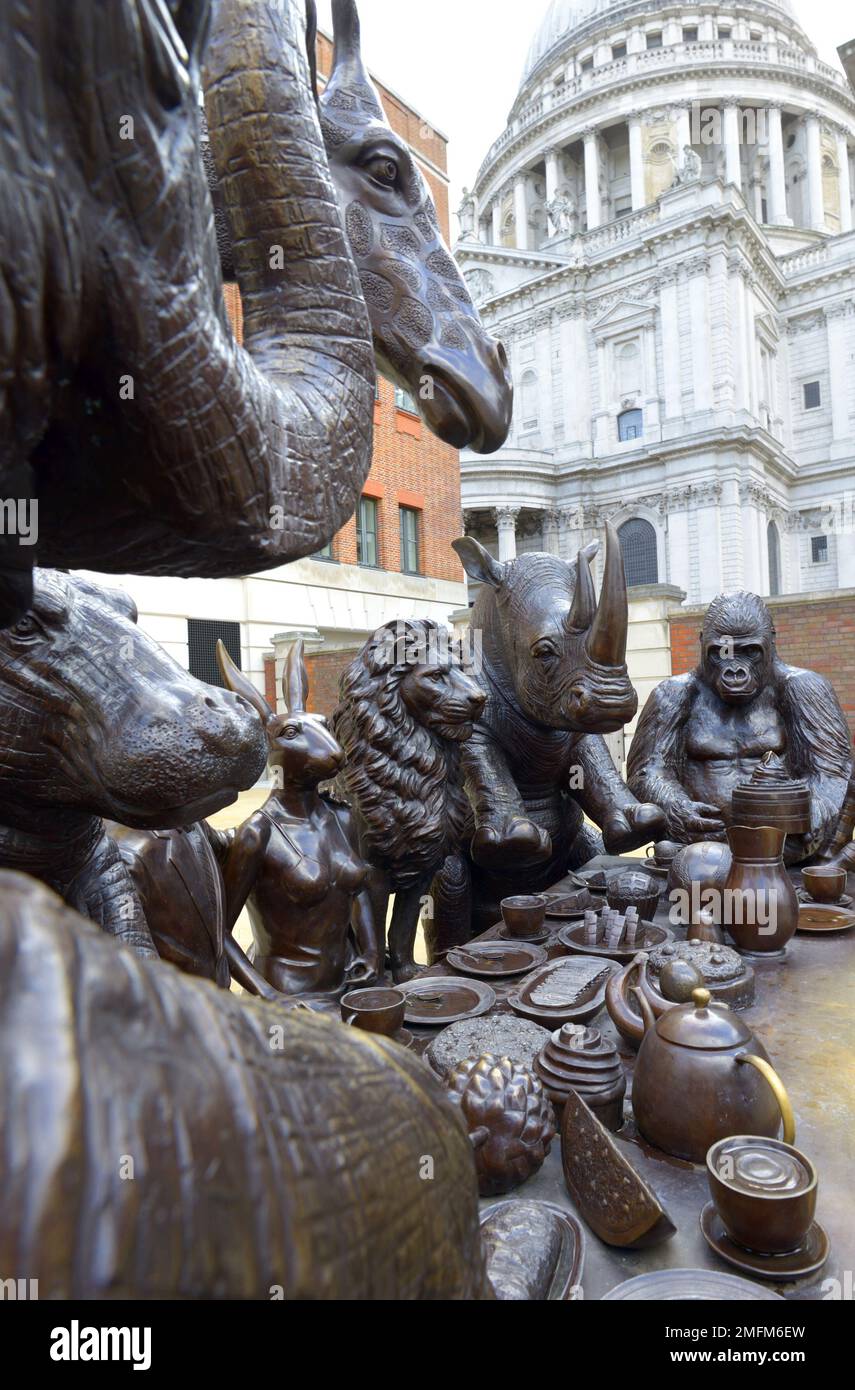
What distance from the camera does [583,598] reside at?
11.2ft

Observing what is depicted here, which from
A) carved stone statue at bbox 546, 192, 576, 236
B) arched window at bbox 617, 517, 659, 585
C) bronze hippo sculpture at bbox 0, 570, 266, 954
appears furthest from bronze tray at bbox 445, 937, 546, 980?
carved stone statue at bbox 546, 192, 576, 236

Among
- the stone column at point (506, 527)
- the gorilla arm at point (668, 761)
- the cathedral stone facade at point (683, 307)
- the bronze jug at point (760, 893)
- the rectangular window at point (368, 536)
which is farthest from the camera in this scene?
the stone column at point (506, 527)

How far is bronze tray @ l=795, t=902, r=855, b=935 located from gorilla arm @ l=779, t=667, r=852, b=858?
0.80 m

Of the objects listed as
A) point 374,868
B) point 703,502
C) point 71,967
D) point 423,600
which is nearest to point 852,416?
point 703,502

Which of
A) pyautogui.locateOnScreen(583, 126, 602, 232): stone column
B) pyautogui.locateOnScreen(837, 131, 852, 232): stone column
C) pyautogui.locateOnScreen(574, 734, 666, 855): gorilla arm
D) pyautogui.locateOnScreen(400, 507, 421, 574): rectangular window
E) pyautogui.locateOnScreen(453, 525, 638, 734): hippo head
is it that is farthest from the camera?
pyautogui.locateOnScreen(837, 131, 852, 232): stone column

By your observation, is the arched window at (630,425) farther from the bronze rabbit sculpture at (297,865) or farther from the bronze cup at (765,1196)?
the bronze cup at (765,1196)

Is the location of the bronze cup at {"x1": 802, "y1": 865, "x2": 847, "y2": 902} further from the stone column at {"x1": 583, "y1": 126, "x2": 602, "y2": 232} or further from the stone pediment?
the stone column at {"x1": 583, "y1": 126, "x2": 602, "y2": 232}

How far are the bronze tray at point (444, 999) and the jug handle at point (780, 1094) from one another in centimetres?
83

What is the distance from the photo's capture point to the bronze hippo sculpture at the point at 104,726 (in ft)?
3.03

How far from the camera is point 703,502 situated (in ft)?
96.4

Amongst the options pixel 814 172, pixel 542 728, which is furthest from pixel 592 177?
pixel 542 728

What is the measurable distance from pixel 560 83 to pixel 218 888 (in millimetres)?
55164

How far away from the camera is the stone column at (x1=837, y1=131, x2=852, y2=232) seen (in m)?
42.4

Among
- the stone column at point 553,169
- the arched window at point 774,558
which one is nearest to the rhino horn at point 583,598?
the arched window at point 774,558
